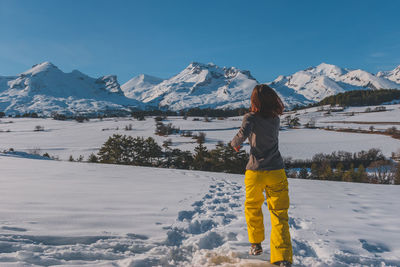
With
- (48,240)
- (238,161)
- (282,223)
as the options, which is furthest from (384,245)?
(238,161)

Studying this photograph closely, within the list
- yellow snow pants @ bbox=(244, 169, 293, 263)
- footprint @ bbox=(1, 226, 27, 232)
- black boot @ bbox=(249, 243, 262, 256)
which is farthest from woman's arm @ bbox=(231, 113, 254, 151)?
footprint @ bbox=(1, 226, 27, 232)

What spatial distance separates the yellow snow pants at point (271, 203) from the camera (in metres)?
3.47

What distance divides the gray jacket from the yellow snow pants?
0.16m

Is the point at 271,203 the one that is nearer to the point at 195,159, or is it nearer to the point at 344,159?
the point at 195,159

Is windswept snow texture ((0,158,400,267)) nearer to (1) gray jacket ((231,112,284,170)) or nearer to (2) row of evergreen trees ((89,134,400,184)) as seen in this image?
(1) gray jacket ((231,112,284,170))

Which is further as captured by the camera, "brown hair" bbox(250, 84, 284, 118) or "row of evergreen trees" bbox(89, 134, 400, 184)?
"row of evergreen trees" bbox(89, 134, 400, 184)

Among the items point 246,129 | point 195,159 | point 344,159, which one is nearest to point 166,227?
point 246,129

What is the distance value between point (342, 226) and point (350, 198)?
10.8 feet

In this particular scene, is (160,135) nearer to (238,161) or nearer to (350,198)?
(238,161)

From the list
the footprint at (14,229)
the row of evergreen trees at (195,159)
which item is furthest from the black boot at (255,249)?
the row of evergreen trees at (195,159)

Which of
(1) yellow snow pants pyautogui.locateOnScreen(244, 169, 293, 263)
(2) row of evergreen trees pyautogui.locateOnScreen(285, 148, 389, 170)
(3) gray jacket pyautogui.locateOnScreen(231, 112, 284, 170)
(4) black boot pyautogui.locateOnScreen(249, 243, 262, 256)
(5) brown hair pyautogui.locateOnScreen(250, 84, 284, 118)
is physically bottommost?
(2) row of evergreen trees pyautogui.locateOnScreen(285, 148, 389, 170)

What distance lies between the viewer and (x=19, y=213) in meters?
4.44

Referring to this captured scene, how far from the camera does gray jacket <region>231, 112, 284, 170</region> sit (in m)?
3.69

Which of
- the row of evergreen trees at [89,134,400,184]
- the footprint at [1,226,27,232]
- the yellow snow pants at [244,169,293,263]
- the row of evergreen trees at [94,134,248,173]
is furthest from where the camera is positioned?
the row of evergreen trees at [89,134,400,184]
